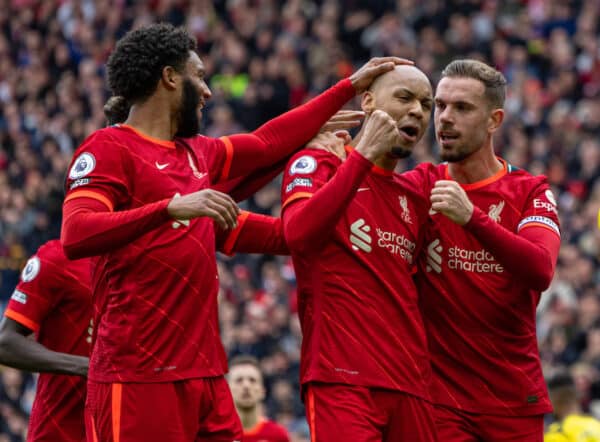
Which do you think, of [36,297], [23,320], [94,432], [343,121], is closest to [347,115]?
[343,121]

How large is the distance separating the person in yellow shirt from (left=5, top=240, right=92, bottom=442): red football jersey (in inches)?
130

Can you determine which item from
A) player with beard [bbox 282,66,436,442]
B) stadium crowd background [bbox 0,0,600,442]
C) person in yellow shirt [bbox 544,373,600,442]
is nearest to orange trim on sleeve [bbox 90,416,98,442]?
player with beard [bbox 282,66,436,442]

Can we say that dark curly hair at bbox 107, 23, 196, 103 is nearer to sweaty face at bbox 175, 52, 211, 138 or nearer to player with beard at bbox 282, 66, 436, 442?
sweaty face at bbox 175, 52, 211, 138

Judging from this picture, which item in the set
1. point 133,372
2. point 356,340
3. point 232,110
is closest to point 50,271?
point 133,372

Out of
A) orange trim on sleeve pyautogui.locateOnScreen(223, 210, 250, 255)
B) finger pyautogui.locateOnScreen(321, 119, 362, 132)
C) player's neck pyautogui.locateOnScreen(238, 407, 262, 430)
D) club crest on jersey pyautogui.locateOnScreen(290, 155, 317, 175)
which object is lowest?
player's neck pyautogui.locateOnScreen(238, 407, 262, 430)

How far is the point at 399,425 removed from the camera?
6.23 m

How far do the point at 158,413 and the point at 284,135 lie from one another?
173 centimetres

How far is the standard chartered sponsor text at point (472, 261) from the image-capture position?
6.77 meters

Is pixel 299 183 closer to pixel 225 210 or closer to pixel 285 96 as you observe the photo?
pixel 225 210

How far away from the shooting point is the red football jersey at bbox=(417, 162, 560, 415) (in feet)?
22.1

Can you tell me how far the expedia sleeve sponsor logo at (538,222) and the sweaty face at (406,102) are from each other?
70 centimetres

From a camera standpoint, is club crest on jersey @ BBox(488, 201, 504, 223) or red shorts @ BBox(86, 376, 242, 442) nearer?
red shorts @ BBox(86, 376, 242, 442)

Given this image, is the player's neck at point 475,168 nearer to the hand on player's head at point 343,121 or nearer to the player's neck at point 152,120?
the hand on player's head at point 343,121

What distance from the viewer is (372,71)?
6844 mm
